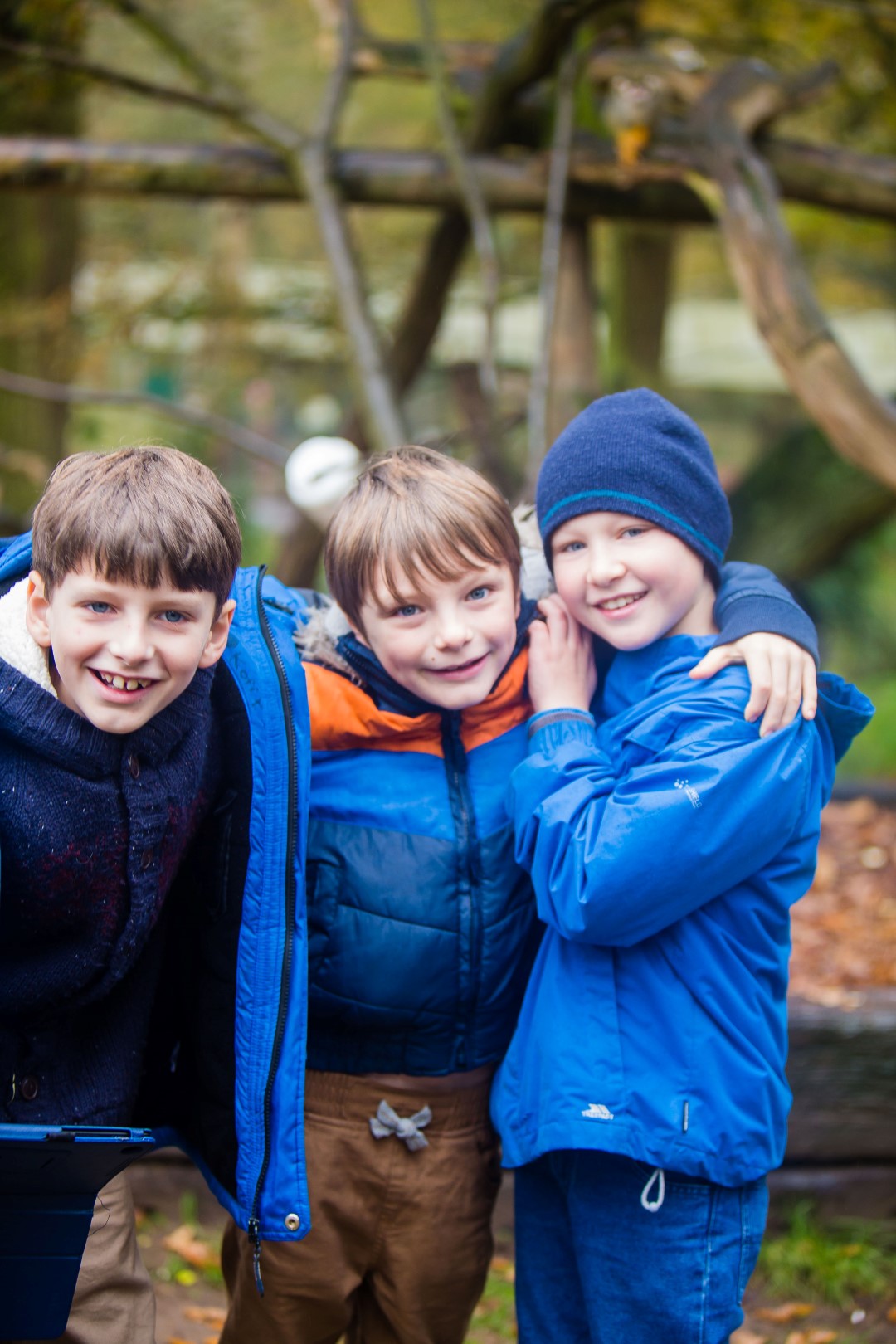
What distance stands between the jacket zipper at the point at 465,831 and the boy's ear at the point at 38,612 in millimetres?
722

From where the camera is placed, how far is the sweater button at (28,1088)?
1.82 metres

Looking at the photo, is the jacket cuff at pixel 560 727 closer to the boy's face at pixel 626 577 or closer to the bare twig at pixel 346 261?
the boy's face at pixel 626 577

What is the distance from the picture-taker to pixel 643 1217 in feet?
→ 6.43

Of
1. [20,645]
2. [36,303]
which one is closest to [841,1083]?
[20,645]

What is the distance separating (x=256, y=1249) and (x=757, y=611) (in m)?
1.33

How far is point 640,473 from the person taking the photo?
2.05 metres

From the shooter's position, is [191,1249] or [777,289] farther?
[777,289]

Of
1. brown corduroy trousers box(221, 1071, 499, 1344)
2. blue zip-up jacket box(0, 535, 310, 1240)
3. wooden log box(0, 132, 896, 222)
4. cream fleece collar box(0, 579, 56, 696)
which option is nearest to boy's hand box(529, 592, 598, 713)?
blue zip-up jacket box(0, 535, 310, 1240)

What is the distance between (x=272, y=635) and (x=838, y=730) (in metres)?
1.01

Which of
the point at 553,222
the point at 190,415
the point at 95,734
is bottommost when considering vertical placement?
the point at 95,734

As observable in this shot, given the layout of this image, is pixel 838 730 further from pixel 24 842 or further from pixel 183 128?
pixel 183 128

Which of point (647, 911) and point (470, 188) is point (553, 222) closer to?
point (470, 188)

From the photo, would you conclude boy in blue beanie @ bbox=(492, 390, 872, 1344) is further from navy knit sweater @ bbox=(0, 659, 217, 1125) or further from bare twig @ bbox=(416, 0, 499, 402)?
bare twig @ bbox=(416, 0, 499, 402)

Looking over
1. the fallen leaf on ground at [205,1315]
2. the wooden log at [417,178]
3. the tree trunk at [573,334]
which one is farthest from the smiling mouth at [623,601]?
the wooden log at [417,178]
